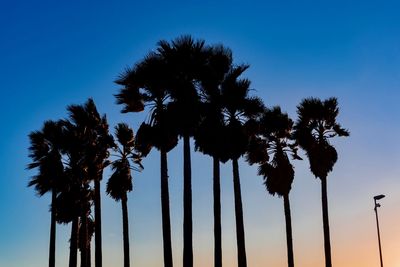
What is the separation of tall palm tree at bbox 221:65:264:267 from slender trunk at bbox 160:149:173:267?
339 centimetres

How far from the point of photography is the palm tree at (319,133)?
39.9 metres

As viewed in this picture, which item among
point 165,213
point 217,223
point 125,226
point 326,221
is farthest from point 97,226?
point 326,221

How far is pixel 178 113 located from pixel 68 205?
524 inches

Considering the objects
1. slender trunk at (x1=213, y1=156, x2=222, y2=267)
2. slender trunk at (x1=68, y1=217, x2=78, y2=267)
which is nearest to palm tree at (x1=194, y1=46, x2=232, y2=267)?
slender trunk at (x1=213, y1=156, x2=222, y2=267)

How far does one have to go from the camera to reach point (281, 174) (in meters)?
39.4

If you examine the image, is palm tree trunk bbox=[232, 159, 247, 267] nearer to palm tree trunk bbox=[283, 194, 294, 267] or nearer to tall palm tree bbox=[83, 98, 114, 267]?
palm tree trunk bbox=[283, 194, 294, 267]

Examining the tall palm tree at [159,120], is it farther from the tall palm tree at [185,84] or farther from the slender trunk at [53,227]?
the slender trunk at [53,227]

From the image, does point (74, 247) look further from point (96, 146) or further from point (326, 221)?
point (326, 221)

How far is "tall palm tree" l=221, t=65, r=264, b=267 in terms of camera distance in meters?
31.8

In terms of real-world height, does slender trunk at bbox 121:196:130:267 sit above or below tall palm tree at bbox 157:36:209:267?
below

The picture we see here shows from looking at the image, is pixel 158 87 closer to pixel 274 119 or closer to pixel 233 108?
pixel 233 108

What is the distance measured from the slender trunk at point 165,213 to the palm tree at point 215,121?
210 centimetres

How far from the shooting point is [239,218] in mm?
32344

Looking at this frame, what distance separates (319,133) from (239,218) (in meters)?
11.6
